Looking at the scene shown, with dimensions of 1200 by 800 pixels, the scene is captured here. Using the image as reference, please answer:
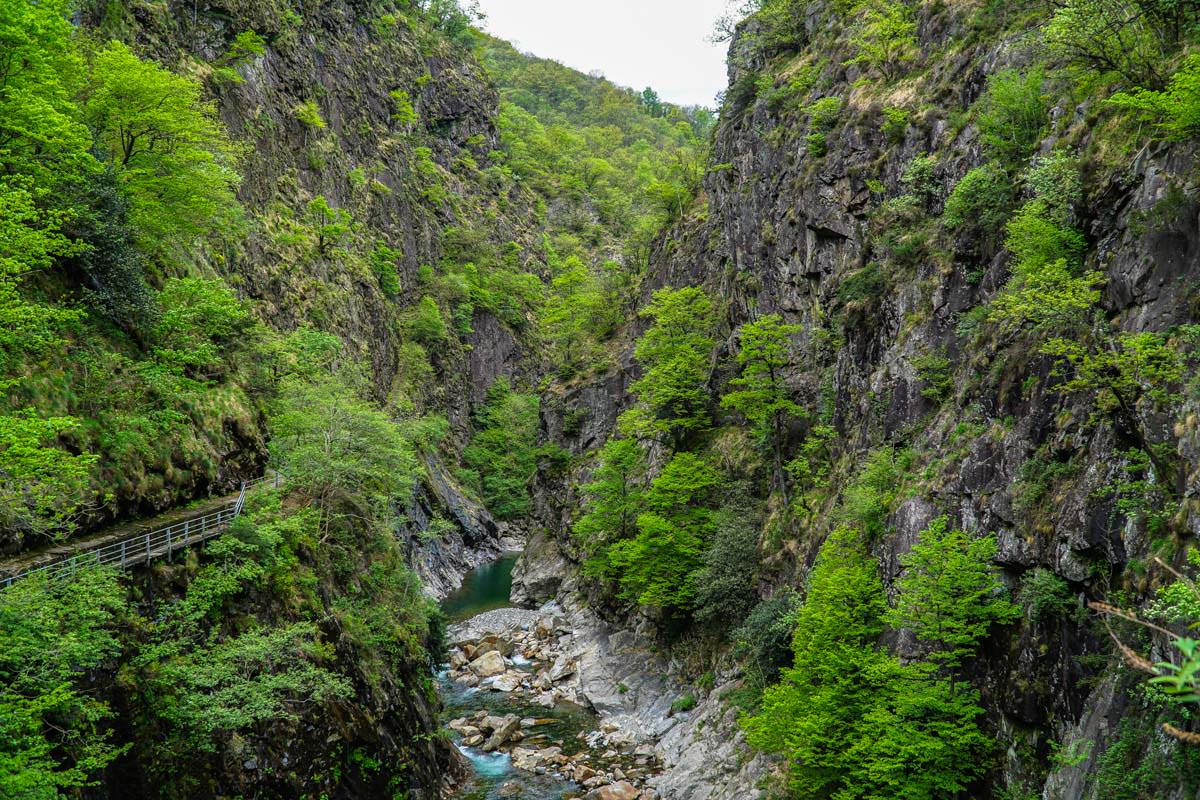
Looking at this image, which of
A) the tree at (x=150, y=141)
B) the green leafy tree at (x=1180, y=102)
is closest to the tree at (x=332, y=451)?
the tree at (x=150, y=141)

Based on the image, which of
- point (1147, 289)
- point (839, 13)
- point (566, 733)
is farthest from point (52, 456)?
point (839, 13)

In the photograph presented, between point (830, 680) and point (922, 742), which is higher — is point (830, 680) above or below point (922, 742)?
below

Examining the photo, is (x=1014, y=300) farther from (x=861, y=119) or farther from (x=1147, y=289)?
(x=861, y=119)

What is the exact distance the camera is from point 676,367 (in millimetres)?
36469

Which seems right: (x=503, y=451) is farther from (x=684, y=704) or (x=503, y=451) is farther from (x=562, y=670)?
(x=684, y=704)

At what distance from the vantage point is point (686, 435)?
37062mm

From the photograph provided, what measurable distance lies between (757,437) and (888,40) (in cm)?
1718

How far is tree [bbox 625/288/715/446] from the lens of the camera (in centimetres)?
3631

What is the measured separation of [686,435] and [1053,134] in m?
22.0

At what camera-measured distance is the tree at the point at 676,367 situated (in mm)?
36312

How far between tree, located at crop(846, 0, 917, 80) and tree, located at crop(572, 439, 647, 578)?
21.3 m

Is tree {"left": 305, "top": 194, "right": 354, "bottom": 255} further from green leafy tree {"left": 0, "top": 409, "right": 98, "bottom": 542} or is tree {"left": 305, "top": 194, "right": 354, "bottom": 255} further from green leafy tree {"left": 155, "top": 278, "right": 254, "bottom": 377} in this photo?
green leafy tree {"left": 0, "top": 409, "right": 98, "bottom": 542}

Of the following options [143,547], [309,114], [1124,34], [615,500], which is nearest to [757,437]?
[615,500]

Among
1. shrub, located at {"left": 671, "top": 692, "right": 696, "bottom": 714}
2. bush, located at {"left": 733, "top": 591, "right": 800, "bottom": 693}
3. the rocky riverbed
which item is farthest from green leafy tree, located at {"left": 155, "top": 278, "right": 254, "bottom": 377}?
shrub, located at {"left": 671, "top": 692, "right": 696, "bottom": 714}
